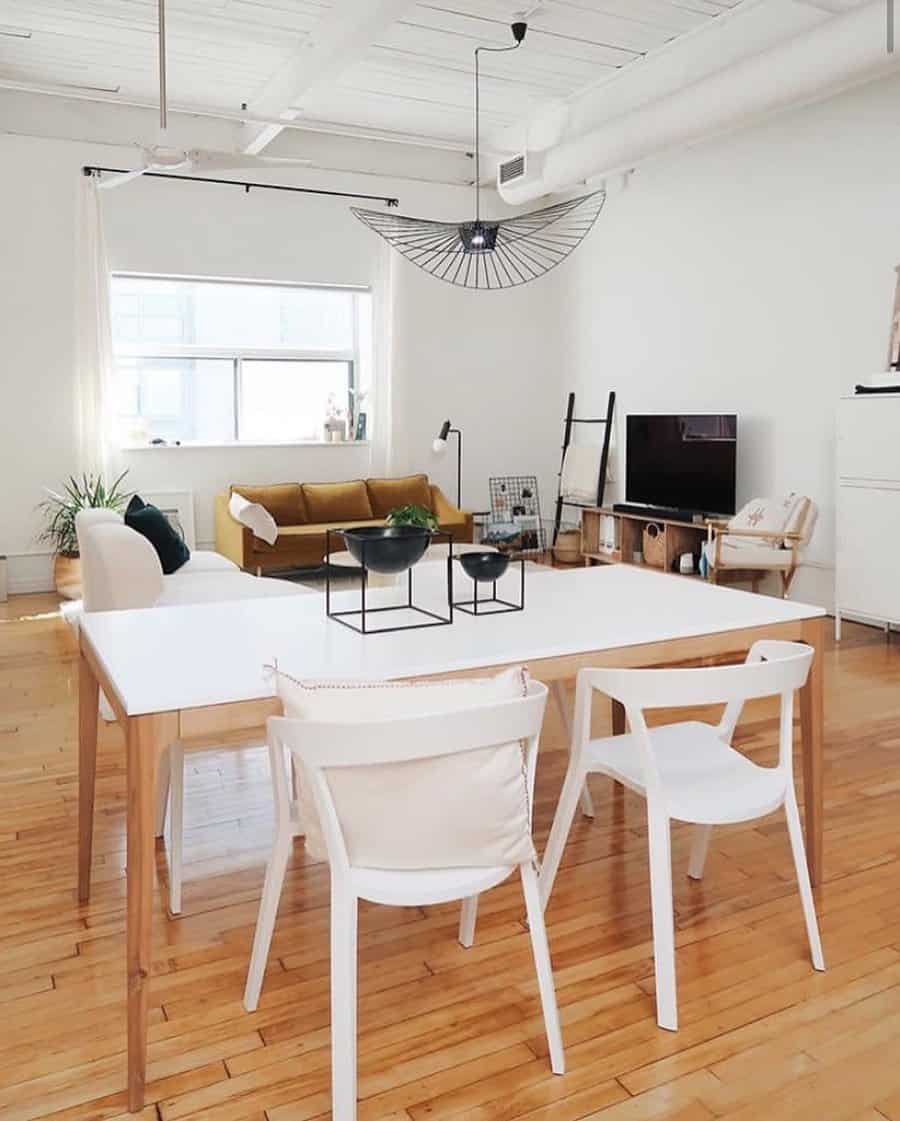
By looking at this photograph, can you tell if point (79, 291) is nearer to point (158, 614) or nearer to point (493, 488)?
point (493, 488)

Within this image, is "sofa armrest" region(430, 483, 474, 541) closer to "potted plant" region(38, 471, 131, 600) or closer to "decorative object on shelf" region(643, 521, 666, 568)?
"decorative object on shelf" region(643, 521, 666, 568)

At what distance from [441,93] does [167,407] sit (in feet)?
9.88

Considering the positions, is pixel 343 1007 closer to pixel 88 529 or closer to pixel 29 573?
pixel 88 529

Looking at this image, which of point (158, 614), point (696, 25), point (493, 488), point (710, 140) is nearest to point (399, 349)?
point (493, 488)

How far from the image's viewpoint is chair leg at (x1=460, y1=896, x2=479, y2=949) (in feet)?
7.64

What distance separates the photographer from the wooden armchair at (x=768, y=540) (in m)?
5.74

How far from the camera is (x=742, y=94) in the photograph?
208 inches

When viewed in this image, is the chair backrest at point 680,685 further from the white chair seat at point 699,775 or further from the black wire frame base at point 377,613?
the black wire frame base at point 377,613

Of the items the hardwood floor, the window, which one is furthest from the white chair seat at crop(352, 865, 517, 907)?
the window

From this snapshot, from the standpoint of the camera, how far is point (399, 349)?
8.12 meters

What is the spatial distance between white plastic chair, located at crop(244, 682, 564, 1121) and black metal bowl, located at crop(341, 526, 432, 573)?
0.67 meters

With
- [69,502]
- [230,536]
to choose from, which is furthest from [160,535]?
[69,502]

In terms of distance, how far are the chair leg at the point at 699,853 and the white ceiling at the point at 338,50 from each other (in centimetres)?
392

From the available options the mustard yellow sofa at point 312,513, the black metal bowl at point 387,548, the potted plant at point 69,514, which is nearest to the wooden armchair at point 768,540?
the mustard yellow sofa at point 312,513
